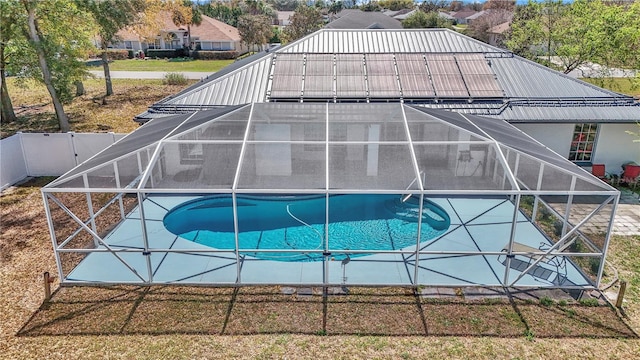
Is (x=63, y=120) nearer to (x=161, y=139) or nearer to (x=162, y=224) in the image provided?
(x=162, y=224)

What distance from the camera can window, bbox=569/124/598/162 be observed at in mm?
15672

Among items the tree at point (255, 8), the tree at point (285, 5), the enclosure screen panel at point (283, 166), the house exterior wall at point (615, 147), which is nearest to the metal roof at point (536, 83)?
the house exterior wall at point (615, 147)

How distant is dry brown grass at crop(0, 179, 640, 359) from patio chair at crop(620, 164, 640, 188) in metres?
8.27

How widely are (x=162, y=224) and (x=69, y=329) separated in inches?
166

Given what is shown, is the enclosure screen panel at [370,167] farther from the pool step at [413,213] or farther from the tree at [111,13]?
the tree at [111,13]

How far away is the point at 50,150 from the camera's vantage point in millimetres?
16469

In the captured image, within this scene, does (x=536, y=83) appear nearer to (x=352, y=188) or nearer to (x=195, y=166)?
(x=352, y=188)

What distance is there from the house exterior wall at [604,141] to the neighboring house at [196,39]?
4065 centimetres

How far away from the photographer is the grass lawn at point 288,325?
8.12 metres

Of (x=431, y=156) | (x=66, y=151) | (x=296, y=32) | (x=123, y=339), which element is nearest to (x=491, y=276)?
(x=431, y=156)

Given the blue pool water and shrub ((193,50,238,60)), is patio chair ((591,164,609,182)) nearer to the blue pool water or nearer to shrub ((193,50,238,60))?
the blue pool water

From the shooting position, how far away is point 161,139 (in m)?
10.6

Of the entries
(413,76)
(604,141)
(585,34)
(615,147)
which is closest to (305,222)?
(413,76)

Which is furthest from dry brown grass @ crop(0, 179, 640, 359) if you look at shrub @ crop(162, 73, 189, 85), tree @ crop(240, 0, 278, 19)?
tree @ crop(240, 0, 278, 19)
